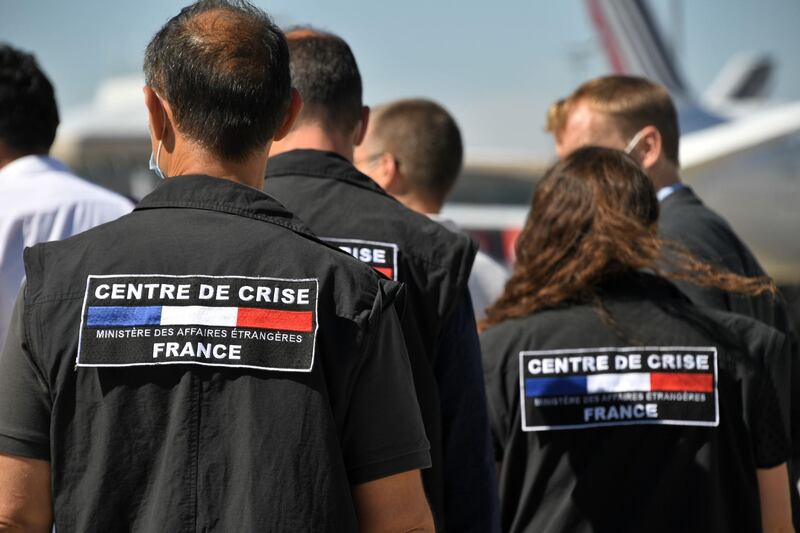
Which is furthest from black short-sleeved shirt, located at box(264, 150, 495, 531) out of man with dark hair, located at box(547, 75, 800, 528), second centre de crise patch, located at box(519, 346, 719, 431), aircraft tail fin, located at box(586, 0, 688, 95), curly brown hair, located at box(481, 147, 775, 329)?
aircraft tail fin, located at box(586, 0, 688, 95)

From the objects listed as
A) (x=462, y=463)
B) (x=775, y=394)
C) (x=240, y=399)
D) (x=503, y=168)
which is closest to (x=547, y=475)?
(x=462, y=463)

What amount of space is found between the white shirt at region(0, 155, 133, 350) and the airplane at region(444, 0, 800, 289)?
1358cm

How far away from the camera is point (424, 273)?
2.05 m

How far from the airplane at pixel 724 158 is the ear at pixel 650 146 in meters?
12.7

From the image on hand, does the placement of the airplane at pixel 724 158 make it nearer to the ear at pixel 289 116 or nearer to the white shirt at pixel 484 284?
the white shirt at pixel 484 284

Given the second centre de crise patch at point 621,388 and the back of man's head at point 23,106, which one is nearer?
Answer: the second centre de crise patch at point 621,388

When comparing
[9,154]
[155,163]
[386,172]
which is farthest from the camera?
[386,172]

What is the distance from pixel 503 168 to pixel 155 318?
25.0 metres

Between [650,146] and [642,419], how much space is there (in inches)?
62.9

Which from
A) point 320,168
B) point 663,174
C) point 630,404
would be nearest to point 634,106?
point 663,174

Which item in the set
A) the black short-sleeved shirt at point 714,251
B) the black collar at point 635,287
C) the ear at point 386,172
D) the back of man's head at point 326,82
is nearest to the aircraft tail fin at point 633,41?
the black short-sleeved shirt at point 714,251

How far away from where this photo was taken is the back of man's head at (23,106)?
309 cm

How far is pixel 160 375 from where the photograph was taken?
1385 mm

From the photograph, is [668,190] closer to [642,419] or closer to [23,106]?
[642,419]
